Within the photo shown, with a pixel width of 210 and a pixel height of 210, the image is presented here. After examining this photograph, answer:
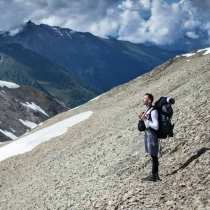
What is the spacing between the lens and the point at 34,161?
112 feet

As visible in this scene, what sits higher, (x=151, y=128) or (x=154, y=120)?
(x=154, y=120)

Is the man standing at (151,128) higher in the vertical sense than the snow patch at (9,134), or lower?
lower

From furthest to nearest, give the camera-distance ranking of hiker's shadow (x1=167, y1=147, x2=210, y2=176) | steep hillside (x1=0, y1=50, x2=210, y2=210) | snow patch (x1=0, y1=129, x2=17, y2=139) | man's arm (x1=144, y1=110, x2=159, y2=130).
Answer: snow patch (x1=0, y1=129, x2=17, y2=139)
hiker's shadow (x1=167, y1=147, x2=210, y2=176)
man's arm (x1=144, y1=110, x2=159, y2=130)
steep hillside (x1=0, y1=50, x2=210, y2=210)

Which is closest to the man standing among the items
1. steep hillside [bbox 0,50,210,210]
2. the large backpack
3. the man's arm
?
the man's arm

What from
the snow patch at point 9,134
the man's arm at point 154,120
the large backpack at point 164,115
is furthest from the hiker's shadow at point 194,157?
the snow patch at point 9,134

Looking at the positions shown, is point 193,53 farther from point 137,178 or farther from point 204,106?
point 137,178

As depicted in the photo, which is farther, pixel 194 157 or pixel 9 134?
pixel 9 134

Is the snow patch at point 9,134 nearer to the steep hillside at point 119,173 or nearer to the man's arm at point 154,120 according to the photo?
the steep hillside at point 119,173

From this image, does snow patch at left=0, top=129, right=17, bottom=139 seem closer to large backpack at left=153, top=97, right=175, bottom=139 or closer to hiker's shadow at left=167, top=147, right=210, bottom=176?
hiker's shadow at left=167, top=147, right=210, bottom=176

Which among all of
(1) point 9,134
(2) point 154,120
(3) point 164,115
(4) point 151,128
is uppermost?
(1) point 9,134

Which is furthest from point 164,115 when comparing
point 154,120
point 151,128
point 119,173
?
point 119,173

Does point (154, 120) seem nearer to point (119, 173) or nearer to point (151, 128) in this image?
point (151, 128)

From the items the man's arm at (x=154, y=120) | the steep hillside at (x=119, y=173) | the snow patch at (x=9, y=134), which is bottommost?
the steep hillside at (x=119, y=173)

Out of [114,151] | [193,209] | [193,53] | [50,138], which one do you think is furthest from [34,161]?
[193,53]
